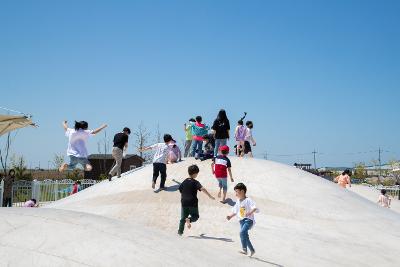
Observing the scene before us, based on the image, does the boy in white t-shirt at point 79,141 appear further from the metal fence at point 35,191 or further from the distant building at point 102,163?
the distant building at point 102,163

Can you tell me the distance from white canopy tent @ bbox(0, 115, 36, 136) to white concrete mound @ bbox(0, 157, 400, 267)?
466cm

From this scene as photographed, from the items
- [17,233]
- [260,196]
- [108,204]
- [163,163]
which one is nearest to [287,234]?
[260,196]

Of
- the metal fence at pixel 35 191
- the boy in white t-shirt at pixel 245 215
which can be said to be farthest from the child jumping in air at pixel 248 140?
the metal fence at pixel 35 191

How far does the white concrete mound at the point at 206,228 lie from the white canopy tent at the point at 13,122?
15.3 feet

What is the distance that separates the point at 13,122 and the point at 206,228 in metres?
10.7

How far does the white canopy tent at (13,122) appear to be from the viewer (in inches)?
613

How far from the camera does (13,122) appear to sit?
52.9 feet

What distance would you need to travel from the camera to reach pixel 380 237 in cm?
969

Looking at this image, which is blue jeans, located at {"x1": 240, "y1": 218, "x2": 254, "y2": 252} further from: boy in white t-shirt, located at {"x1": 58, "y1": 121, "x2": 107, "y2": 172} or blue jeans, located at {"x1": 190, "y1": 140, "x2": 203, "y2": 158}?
blue jeans, located at {"x1": 190, "y1": 140, "x2": 203, "y2": 158}

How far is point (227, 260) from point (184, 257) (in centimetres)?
90

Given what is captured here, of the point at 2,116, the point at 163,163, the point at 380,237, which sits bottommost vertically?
the point at 380,237

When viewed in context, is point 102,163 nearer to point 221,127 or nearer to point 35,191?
point 35,191

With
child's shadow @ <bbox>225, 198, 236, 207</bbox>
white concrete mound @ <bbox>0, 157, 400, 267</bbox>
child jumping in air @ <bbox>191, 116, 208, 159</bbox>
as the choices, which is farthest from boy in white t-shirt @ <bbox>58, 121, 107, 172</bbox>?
child's shadow @ <bbox>225, 198, 236, 207</bbox>

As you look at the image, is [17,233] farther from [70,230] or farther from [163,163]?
[163,163]
